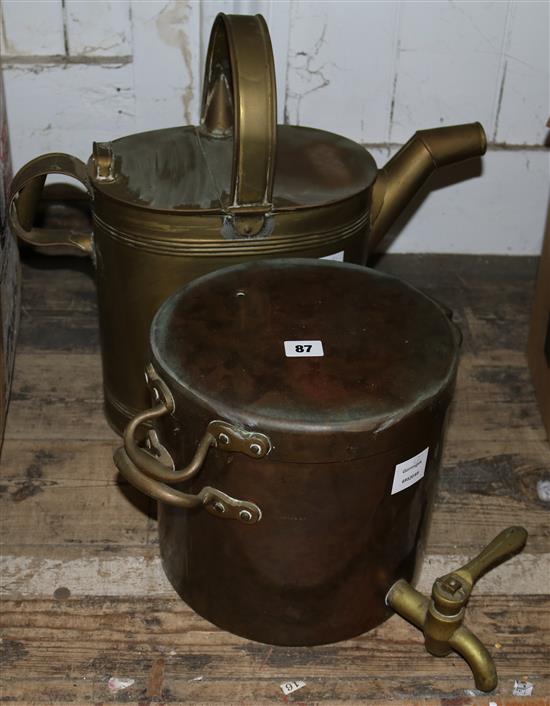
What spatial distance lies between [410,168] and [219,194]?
0.31m

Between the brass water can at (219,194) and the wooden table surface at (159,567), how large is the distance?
0.14 metres

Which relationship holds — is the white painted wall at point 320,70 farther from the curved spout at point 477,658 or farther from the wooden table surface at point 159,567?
the curved spout at point 477,658

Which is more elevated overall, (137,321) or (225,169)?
(225,169)

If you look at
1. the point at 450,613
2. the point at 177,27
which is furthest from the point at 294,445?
the point at 177,27

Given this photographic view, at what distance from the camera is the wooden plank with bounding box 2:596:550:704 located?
1.13m

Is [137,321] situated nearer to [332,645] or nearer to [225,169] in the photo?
[225,169]

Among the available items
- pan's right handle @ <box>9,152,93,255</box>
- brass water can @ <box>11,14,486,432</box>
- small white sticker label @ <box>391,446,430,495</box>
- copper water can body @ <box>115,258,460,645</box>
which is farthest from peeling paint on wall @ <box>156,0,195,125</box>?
small white sticker label @ <box>391,446,430,495</box>

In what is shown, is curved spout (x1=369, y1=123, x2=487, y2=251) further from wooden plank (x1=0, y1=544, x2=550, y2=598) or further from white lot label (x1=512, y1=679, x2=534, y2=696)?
white lot label (x1=512, y1=679, x2=534, y2=696)

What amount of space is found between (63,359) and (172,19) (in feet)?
1.86

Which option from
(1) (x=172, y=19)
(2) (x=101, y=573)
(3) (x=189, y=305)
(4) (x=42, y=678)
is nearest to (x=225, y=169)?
(3) (x=189, y=305)

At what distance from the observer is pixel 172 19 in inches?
65.1

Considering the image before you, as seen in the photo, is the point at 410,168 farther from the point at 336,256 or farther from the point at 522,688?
the point at 522,688

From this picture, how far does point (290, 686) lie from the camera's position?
3.73 feet

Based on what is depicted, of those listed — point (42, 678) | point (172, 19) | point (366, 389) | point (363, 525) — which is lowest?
point (42, 678)
